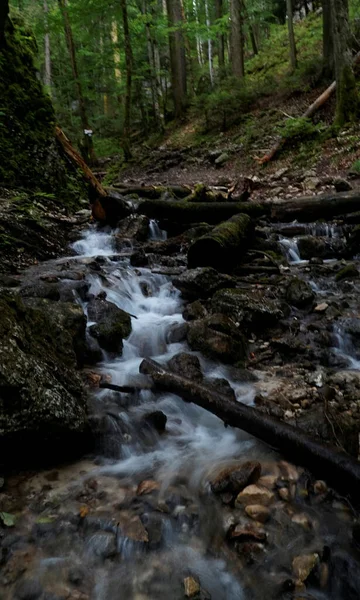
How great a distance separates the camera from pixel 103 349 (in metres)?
4.80

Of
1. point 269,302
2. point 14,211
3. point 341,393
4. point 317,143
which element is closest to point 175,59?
point 317,143

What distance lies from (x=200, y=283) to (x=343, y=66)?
37.3ft

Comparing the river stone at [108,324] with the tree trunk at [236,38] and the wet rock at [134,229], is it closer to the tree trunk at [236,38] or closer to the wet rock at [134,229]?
the wet rock at [134,229]

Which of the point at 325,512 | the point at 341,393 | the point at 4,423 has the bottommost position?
the point at 341,393

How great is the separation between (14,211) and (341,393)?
22.4ft

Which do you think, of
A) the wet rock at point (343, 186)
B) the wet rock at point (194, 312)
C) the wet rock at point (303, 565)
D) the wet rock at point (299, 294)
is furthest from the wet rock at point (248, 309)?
the wet rock at point (343, 186)

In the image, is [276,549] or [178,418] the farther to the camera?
[178,418]

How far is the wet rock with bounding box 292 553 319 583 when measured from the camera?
219cm

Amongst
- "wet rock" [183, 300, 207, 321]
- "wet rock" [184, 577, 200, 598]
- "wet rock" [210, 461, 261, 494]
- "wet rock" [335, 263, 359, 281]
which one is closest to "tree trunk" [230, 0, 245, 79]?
"wet rock" [335, 263, 359, 281]

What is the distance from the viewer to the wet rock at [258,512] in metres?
2.53

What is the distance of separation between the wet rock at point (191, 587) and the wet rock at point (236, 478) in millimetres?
650

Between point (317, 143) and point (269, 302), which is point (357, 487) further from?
point (317, 143)

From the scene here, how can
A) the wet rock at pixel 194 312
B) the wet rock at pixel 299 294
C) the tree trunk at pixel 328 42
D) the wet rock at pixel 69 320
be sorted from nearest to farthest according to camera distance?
the wet rock at pixel 69 320 < the wet rock at pixel 194 312 < the wet rock at pixel 299 294 < the tree trunk at pixel 328 42

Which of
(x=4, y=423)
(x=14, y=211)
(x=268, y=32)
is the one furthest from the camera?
(x=268, y=32)
